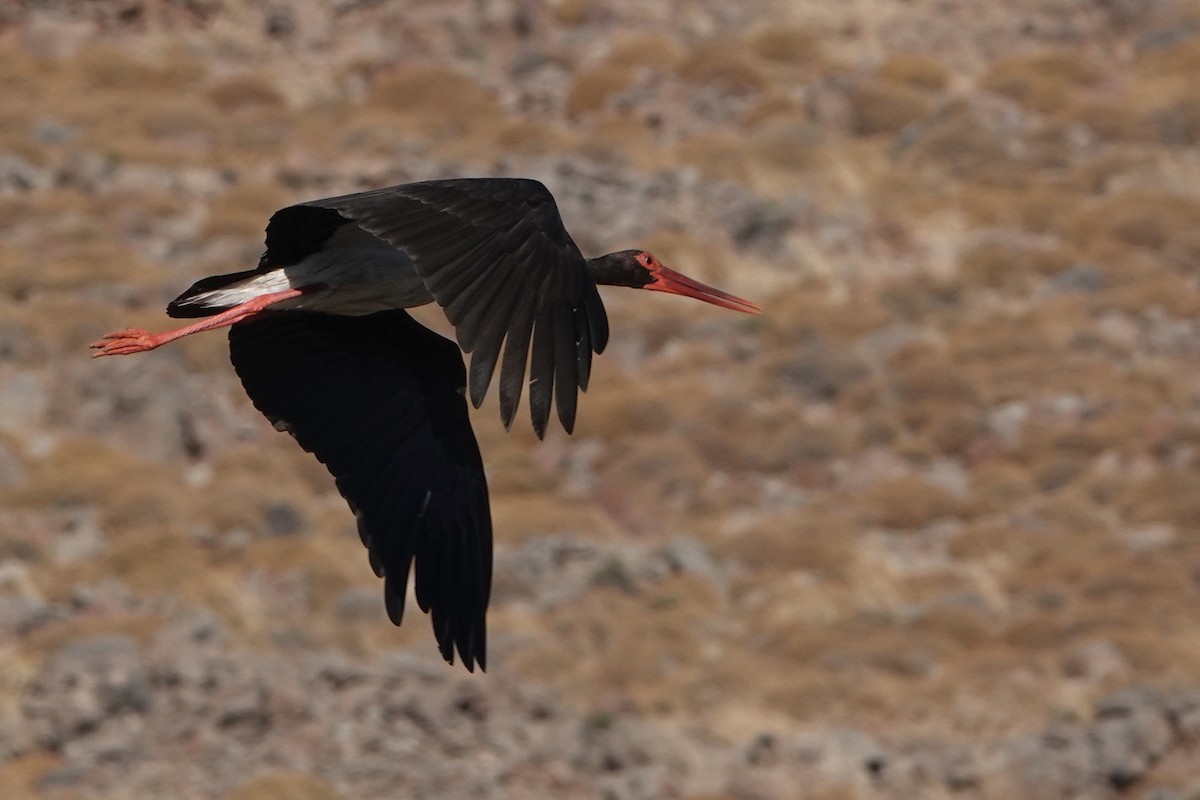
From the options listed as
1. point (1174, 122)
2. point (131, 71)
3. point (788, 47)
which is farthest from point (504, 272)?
point (788, 47)

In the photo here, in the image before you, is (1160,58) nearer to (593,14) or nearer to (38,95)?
(593,14)

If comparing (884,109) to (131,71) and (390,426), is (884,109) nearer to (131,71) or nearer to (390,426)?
(131,71)

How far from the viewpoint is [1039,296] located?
29.6 meters

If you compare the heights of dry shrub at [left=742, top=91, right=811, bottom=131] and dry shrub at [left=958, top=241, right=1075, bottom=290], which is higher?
dry shrub at [left=742, top=91, right=811, bottom=131]

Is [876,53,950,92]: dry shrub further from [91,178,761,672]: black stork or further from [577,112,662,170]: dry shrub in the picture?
[91,178,761,672]: black stork

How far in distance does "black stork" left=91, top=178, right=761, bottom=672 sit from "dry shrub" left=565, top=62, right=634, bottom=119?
23885 millimetres

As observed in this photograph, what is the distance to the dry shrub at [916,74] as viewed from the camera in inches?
1427

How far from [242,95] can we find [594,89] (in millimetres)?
5954

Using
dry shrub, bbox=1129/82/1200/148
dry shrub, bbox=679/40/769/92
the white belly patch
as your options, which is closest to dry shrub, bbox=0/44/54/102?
dry shrub, bbox=679/40/769/92

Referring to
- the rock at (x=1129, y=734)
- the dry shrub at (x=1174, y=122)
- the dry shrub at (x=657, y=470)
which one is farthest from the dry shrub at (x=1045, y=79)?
the rock at (x=1129, y=734)

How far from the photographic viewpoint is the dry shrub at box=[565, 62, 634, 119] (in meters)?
35.0

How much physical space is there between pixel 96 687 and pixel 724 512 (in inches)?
346

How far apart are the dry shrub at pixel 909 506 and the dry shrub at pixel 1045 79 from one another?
45.9 feet

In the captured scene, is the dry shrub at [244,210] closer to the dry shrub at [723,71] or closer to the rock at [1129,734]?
the dry shrub at [723,71]
